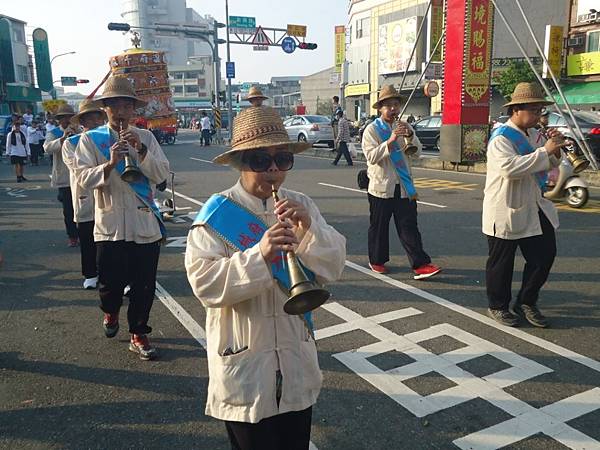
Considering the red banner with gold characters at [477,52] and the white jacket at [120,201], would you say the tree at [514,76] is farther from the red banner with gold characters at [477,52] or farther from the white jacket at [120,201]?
the white jacket at [120,201]

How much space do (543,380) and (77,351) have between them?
3.47 metres

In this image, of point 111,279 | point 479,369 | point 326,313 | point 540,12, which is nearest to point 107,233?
point 111,279

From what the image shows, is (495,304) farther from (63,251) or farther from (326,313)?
(63,251)

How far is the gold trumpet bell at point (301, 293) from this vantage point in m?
1.70

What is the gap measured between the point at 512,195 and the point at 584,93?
95.6 feet

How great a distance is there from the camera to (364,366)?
150 inches

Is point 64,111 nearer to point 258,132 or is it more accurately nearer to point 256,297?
point 258,132

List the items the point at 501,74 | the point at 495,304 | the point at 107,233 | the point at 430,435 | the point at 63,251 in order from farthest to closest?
the point at 501,74 < the point at 63,251 < the point at 495,304 < the point at 107,233 < the point at 430,435

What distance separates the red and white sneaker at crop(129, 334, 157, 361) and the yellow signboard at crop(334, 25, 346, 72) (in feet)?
177

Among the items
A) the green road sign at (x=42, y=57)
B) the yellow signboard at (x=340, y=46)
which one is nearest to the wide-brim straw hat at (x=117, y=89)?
the green road sign at (x=42, y=57)

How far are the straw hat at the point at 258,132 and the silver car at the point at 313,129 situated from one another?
2086 centimetres

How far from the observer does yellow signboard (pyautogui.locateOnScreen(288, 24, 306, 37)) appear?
30078 millimetres

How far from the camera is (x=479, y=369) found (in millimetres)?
3703

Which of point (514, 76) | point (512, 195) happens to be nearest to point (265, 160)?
point (512, 195)
